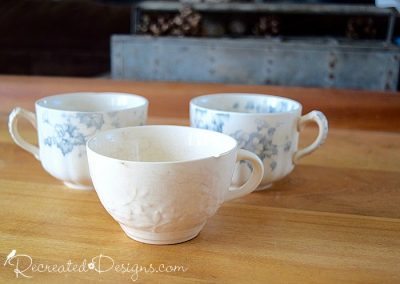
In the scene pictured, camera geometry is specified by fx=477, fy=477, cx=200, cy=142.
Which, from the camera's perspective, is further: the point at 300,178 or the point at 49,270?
the point at 300,178

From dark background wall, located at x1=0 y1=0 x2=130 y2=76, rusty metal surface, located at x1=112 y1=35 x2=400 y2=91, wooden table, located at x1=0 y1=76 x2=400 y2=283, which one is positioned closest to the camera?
wooden table, located at x1=0 y1=76 x2=400 y2=283

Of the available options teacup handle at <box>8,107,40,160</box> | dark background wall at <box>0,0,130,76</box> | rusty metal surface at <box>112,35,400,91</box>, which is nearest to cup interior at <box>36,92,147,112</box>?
teacup handle at <box>8,107,40,160</box>

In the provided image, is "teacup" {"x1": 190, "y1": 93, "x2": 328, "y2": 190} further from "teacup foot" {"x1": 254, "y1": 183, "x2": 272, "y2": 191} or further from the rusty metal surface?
the rusty metal surface

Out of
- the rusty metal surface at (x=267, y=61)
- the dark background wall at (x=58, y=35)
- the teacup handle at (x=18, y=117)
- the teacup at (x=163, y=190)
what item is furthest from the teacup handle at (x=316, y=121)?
the dark background wall at (x=58, y=35)

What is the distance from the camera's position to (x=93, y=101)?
19.9 inches

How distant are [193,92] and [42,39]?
1.27 meters

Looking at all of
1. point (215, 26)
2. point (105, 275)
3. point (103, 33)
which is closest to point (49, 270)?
point (105, 275)

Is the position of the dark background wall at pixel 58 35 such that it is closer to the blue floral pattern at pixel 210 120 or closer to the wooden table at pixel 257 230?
the wooden table at pixel 257 230

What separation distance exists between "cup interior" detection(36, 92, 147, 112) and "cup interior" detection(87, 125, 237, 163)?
94 mm

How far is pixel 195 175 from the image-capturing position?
0.99 feet

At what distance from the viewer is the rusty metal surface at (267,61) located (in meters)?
1.40

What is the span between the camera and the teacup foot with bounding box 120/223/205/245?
0.32m

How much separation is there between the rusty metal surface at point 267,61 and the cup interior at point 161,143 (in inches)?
42.8

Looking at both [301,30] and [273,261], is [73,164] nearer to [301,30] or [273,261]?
[273,261]
